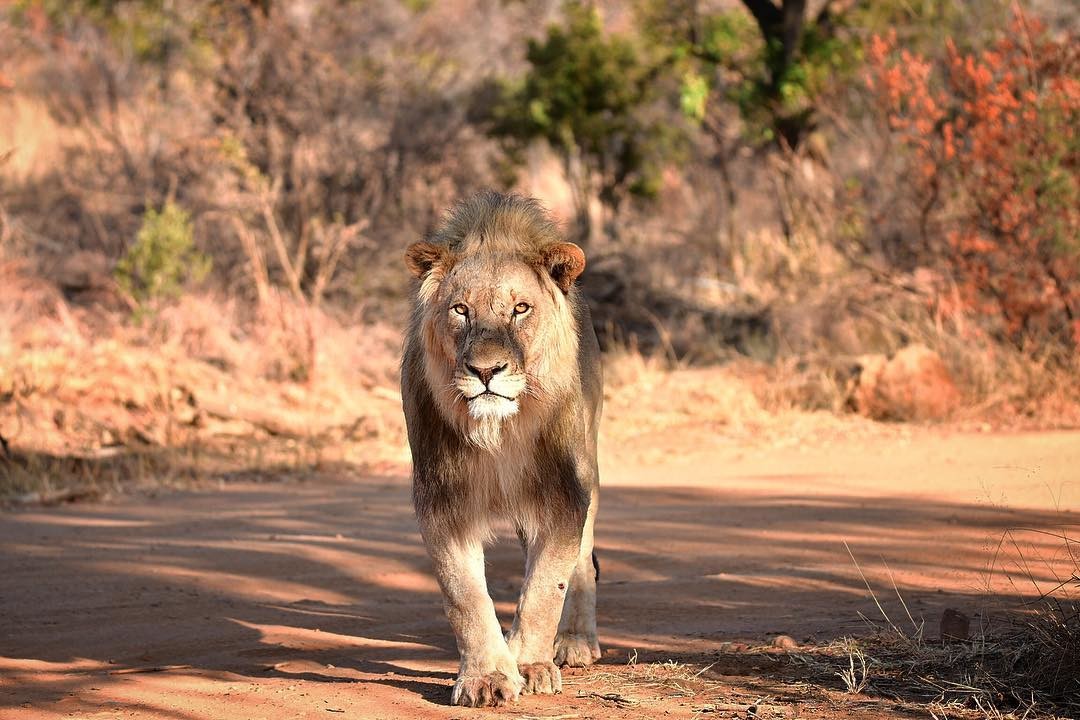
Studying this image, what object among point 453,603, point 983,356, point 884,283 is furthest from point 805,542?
point 884,283

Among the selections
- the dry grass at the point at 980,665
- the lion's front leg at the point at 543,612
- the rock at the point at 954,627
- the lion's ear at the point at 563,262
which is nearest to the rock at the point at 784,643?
the dry grass at the point at 980,665

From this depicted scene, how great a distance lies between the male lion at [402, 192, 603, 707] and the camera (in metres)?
4.20

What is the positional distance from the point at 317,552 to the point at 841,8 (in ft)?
41.1

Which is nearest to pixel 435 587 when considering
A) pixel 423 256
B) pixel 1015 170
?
pixel 423 256

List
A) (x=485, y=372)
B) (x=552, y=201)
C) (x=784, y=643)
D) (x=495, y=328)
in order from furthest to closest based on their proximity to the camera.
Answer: (x=552, y=201), (x=784, y=643), (x=495, y=328), (x=485, y=372)

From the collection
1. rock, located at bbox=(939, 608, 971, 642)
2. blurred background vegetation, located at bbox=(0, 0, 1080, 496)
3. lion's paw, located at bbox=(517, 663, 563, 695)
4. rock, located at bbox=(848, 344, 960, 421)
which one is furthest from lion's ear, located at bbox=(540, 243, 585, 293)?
rock, located at bbox=(848, 344, 960, 421)

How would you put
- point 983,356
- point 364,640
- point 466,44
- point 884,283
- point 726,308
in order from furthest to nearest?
1. point 466,44
2. point 726,308
3. point 884,283
4. point 983,356
5. point 364,640

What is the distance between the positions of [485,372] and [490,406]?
0.35 ft

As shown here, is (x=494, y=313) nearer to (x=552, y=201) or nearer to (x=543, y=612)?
(x=543, y=612)

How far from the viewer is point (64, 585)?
6109 mm

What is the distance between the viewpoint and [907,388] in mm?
10578

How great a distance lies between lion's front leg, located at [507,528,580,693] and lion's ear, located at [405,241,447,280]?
984 millimetres

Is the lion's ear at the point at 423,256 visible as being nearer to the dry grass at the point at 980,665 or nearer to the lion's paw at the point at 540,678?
the lion's paw at the point at 540,678

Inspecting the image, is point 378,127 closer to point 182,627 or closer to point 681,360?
point 681,360
